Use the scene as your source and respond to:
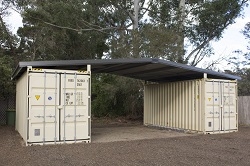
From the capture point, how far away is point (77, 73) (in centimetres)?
1109

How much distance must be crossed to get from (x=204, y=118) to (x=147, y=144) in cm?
393

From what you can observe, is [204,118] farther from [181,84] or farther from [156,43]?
[156,43]

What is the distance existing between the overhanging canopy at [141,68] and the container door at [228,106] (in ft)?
1.50

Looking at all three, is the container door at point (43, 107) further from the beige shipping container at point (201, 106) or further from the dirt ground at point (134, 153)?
the beige shipping container at point (201, 106)

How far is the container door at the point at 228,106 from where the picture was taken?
14.4 meters

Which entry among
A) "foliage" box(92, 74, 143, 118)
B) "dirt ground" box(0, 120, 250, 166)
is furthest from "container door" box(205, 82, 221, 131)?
"foliage" box(92, 74, 143, 118)

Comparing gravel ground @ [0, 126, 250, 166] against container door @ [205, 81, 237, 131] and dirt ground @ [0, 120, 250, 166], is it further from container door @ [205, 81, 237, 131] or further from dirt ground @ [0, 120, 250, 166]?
container door @ [205, 81, 237, 131]

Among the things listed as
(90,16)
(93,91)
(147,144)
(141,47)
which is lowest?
(147,144)

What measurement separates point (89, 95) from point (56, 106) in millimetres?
1196

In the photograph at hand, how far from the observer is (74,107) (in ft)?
36.2

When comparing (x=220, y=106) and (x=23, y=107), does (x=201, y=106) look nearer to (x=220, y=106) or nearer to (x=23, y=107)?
(x=220, y=106)

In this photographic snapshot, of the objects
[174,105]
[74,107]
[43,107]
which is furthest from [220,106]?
[43,107]

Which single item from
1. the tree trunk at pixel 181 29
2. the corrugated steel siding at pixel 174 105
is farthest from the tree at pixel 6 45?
the tree trunk at pixel 181 29

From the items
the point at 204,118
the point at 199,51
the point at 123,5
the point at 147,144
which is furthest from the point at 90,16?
the point at 147,144
